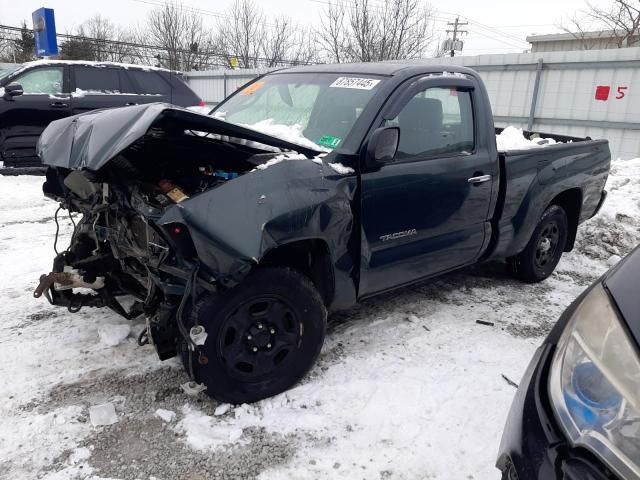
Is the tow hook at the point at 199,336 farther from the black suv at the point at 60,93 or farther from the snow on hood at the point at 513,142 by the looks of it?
the black suv at the point at 60,93

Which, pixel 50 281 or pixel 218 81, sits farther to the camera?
pixel 218 81

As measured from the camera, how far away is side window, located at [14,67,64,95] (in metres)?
8.08

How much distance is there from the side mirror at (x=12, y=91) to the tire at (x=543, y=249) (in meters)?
7.40

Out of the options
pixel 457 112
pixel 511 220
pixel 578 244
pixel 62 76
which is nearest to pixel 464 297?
pixel 511 220

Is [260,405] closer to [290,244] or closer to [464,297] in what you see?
[290,244]

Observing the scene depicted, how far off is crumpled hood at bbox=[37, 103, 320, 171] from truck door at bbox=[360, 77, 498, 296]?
60cm

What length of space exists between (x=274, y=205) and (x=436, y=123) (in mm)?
1572

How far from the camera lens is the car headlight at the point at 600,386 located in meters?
1.17

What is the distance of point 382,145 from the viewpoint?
9.43 feet

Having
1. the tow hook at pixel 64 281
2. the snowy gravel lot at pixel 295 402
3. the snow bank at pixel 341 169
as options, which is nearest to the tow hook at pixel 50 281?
the tow hook at pixel 64 281

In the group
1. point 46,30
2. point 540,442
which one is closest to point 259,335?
point 540,442

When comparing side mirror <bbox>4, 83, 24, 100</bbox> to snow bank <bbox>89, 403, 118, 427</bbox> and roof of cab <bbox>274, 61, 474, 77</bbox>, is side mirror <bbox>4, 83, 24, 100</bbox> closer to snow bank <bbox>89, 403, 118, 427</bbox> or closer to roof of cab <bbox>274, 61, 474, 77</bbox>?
roof of cab <bbox>274, 61, 474, 77</bbox>

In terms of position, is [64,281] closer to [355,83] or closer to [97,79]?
[355,83]

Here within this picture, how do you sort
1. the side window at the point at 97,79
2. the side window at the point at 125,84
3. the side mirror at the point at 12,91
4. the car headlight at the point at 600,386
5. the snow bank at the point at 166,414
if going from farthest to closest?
the side window at the point at 125,84 < the side window at the point at 97,79 < the side mirror at the point at 12,91 < the snow bank at the point at 166,414 < the car headlight at the point at 600,386
